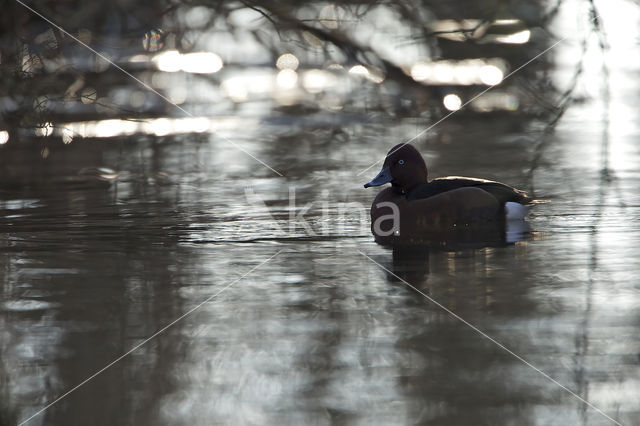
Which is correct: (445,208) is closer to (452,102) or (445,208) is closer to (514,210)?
(514,210)

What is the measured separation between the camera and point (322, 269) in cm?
759

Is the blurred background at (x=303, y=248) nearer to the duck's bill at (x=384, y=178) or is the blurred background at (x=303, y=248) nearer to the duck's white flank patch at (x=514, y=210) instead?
the duck's white flank patch at (x=514, y=210)

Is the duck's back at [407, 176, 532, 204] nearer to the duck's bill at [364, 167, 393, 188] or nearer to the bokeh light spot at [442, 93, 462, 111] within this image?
the duck's bill at [364, 167, 393, 188]

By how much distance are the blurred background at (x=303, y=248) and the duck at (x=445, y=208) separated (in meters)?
0.24

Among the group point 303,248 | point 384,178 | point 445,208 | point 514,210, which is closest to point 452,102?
point 384,178

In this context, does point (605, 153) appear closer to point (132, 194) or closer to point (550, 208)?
point (550, 208)

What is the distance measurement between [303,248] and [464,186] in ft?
5.00

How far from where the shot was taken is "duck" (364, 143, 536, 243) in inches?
352

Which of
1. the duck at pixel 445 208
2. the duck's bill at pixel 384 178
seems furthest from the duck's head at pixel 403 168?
the duck at pixel 445 208

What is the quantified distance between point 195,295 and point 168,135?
29.5 ft

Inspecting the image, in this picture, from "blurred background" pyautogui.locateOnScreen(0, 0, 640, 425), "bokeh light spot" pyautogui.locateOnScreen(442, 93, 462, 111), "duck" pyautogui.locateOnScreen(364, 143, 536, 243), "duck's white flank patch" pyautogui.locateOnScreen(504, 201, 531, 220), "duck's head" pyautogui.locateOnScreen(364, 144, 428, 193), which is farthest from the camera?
"bokeh light spot" pyautogui.locateOnScreen(442, 93, 462, 111)

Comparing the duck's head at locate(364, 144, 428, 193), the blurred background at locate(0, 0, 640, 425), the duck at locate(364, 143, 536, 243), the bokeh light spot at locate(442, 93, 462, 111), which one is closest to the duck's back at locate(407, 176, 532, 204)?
the duck at locate(364, 143, 536, 243)

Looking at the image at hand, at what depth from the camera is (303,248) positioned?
834 cm

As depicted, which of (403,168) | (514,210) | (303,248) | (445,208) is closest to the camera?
(303,248)
